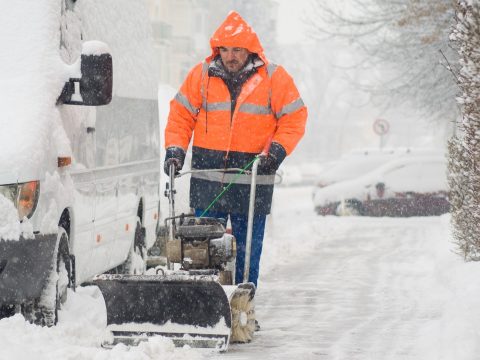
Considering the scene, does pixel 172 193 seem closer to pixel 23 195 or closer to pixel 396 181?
pixel 23 195

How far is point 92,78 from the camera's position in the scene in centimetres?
758

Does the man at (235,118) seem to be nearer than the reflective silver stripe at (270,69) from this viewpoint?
Yes

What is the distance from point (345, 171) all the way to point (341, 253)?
423 inches

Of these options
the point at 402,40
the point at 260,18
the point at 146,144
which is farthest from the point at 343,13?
the point at 260,18

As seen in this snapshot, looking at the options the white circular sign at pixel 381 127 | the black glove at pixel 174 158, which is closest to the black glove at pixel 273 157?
the black glove at pixel 174 158

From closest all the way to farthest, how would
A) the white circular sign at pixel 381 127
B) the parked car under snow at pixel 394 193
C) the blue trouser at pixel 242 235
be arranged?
the blue trouser at pixel 242 235
the parked car under snow at pixel 394 193
the white circular sign at pixel 381 127

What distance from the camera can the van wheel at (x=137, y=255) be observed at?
10742 mm

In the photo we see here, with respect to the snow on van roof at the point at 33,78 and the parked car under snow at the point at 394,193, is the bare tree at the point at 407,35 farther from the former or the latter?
the snow on van roof at the point at 33,78

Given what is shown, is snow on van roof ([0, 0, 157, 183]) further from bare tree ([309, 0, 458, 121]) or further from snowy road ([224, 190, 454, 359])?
bare tree ([309, 0, 458, 121])

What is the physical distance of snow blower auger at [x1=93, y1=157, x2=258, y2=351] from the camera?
706 centimetres

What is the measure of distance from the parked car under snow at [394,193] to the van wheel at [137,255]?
1428 cm

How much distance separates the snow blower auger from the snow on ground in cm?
18

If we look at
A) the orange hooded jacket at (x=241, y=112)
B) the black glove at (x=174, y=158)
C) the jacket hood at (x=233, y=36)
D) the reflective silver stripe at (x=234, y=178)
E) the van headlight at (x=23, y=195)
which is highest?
the jacket hood at (x=233, y=36)

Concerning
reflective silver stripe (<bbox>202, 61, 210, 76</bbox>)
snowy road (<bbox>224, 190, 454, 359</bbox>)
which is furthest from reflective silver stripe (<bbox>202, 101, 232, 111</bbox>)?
snowy road (<bbox>224, 190, 454, 359</bbox>)
